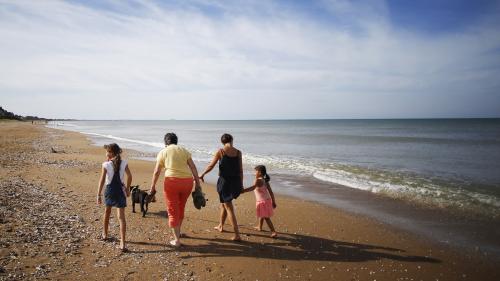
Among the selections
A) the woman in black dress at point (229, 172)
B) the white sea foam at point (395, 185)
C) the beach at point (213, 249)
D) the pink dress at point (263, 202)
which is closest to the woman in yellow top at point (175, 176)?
the woman in black dress at point (229, 172)

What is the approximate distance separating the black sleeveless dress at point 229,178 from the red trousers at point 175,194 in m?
0.82

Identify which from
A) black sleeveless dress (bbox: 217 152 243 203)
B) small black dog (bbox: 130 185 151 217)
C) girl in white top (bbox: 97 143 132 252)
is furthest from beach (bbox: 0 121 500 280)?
black sleeveless dress (bbox: 217 152 243 203)

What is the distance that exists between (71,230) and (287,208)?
18.1 ft

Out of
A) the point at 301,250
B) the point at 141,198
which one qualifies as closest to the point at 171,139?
the point at 141,198

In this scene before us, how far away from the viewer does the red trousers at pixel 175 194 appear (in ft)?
19.4

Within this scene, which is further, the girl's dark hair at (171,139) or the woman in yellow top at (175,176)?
the girl's dark hair at (171,139)

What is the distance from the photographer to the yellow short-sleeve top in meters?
5.89

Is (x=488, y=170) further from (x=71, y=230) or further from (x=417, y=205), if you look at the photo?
(x=71, y=230)

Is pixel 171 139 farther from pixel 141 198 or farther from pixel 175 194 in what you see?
pixel 141 198

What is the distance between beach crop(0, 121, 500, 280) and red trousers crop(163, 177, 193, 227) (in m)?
0.70

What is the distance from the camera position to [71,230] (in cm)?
A: 683

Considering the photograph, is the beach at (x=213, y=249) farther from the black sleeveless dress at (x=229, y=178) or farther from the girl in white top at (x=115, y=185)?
the black sleeveless dress at (x=229, y=178)

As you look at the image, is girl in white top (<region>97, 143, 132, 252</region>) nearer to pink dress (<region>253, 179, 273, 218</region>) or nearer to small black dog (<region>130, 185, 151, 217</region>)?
small black dog (<region>130, 185, 151, 217</region>)

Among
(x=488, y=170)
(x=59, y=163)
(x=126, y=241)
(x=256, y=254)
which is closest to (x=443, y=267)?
(x=256, y=254)
